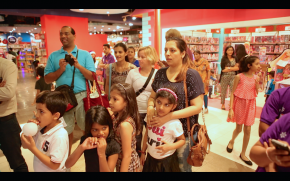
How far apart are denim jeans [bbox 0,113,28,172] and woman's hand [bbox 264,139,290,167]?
2.26 metres

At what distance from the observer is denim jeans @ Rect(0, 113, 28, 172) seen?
1.94 m

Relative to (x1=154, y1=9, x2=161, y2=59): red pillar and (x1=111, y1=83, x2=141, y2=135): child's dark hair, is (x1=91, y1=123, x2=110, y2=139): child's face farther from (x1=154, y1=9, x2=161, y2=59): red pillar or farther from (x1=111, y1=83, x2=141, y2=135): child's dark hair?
(x1=154, y1=9, x2=161, y2=59): red pillar

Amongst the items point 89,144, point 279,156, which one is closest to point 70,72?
point 89,144

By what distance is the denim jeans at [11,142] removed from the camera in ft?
6.38

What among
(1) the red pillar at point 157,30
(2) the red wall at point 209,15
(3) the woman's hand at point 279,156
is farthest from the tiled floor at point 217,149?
(1) the red pillar at point 157,30

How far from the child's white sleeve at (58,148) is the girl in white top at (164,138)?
0.65m

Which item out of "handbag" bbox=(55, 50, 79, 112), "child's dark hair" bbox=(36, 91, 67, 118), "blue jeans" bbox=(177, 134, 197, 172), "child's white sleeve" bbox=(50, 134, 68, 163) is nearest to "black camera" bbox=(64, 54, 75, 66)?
"handbag" bbox=(55, 50, 79, 112)

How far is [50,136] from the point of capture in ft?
4.45

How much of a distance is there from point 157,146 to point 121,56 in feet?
5.56

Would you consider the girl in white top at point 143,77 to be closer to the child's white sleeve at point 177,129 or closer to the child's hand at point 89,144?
the child's white sleeve at point 177,129

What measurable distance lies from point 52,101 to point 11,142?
103cm

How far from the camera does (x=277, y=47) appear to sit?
7.46 meters

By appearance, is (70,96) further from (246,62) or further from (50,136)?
(246,62)
